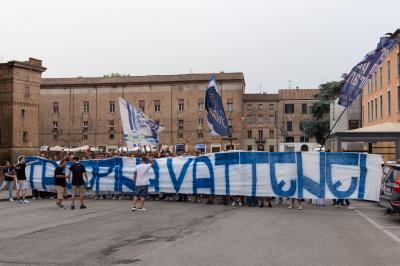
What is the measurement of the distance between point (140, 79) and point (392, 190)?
249ft

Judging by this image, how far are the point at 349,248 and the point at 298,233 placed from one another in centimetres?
192

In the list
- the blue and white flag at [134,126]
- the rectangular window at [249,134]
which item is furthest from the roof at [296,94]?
the blue and white flag at [134,126]

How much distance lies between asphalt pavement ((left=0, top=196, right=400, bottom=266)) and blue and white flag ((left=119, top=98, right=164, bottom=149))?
23.7 feet

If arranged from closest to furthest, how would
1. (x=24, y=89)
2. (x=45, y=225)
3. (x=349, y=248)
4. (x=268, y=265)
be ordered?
1. (x=268, y=265)
2. (x=349, y=248)
3. (x=45, y=225)
4. (x=24, y=89)

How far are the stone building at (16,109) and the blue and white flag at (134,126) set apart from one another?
22.2m

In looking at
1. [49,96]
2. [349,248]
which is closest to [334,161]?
[349,248]

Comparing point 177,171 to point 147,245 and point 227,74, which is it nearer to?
point 147,245

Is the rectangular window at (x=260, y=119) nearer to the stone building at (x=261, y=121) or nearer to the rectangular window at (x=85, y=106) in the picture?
the stone building at (x=261, y=121)

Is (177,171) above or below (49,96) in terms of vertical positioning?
below

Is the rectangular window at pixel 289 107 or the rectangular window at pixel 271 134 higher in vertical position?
the rectangular window at pixel 289 107

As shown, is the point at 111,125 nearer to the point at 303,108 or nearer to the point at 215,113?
the point at 303,108

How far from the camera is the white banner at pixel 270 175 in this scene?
57.1 feet

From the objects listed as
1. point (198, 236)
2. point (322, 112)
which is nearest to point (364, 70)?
point (198, 236)

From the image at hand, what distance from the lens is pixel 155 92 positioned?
8712 cm
